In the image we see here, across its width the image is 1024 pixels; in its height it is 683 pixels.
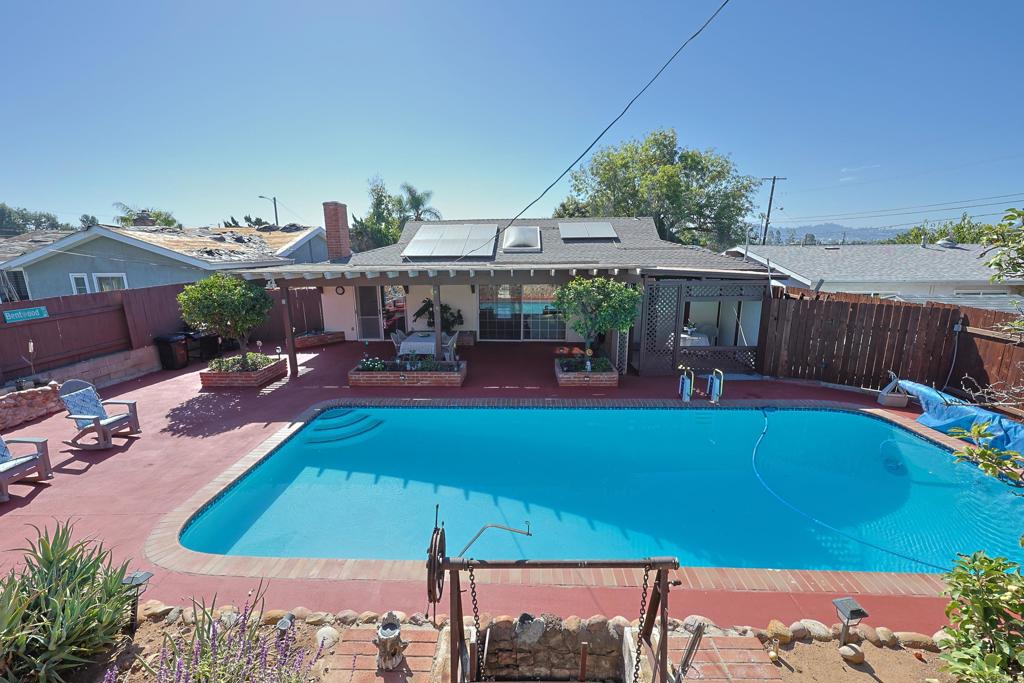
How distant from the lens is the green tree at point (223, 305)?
9.57 metres

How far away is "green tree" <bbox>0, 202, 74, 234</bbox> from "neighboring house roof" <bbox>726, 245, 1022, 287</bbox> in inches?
3803

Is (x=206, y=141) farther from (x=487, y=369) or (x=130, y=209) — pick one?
(x=130, y=209)

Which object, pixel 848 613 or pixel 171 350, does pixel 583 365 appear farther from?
pixel 171 350

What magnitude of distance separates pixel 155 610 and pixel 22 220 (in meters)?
113

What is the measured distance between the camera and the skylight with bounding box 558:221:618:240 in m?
14.2

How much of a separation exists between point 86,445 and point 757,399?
42.5 feet

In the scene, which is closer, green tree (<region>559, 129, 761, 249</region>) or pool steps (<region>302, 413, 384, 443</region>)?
pool steps (<region>302, 413, 384, 443</region>)

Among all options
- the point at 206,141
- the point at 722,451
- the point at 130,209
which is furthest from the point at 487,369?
the point at 130,209


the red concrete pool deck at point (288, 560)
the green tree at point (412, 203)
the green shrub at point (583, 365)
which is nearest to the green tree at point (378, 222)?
the green tree at point (412, 203)

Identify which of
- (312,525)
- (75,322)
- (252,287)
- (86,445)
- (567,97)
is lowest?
(312,525)

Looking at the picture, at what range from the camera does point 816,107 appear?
17484mm

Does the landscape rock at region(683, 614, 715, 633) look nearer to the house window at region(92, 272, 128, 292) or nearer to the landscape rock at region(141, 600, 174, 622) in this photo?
the landscape rock at region(141, 600, 174, 622)

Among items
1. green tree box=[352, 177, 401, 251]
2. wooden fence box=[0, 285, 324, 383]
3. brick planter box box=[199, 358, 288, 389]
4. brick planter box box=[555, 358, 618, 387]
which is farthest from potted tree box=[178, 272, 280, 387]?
green tree box=[352, 177, 401, 251]

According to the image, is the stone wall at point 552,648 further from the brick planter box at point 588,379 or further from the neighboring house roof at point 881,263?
the neighboring house roof at point 881,263
